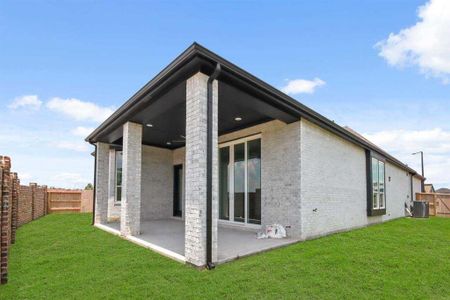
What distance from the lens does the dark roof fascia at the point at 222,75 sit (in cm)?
475

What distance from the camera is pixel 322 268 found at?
15.5 feet

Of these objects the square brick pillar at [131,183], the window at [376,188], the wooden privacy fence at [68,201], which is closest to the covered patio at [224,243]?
the square brick pillar at [131,183]

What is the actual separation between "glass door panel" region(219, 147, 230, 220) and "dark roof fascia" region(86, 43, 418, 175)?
3279mm

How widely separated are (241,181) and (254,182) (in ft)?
1.71

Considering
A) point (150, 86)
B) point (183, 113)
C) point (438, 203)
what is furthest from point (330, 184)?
point (438, 203)

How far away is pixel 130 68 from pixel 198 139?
22.9 ft

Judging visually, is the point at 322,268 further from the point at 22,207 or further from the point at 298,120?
the point at 22,207

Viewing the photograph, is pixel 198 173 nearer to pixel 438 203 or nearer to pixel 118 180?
pixel 118 180

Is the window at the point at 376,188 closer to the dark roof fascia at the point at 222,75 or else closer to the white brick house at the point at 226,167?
the white brick house at the point at 226,167

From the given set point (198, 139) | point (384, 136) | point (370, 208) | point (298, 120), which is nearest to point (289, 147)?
point (298, 120)

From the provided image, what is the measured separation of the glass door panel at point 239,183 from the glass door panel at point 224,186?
0.39 metres

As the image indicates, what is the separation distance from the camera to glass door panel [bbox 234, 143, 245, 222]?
8852 mm

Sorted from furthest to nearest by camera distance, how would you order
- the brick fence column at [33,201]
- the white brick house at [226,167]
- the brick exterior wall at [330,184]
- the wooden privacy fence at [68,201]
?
the wooden privacy fence at [68,201], the brick fence column at [33,201], the brick exterior wall at [330,184], the white brick house at [226,167]

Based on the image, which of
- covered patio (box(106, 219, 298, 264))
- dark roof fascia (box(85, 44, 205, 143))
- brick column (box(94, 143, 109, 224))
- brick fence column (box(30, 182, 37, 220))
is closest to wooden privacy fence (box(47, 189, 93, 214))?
brick fence column (box(30, 182, 37, 220))
